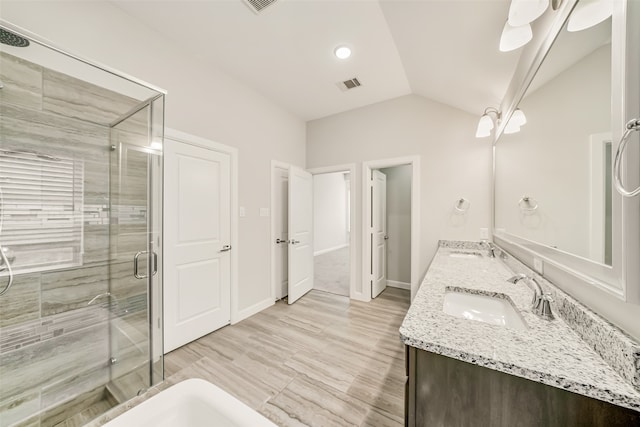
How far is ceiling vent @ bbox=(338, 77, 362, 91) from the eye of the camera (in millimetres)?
2750

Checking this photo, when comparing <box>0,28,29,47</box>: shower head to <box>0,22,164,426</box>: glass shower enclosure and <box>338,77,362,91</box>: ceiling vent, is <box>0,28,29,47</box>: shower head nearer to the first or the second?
<box>0,22,164,426</box>: glass shower enclosure

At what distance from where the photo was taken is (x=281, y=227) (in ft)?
11.4

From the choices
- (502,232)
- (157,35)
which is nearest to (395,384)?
(502,232)

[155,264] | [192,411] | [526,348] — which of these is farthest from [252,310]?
[526,348]

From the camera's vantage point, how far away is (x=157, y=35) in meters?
2.03

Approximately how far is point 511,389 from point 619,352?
281 millimetres

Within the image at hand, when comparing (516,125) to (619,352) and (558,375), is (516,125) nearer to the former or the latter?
(619,352)

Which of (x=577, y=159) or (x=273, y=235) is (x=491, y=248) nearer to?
(x=577, y=159)

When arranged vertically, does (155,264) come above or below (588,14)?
below

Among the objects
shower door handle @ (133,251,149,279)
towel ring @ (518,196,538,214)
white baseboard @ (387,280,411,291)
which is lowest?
white baseboard @ (387,280,411,291)

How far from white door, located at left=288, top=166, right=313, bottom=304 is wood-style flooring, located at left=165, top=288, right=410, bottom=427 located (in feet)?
1.83

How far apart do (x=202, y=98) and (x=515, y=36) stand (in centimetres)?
258

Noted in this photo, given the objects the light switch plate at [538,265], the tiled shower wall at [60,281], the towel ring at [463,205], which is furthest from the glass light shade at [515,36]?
the tiled shower wall at [60,281]

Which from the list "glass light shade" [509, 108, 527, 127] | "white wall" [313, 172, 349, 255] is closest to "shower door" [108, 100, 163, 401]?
"glass light shade" [509, 108, 527, 127]
